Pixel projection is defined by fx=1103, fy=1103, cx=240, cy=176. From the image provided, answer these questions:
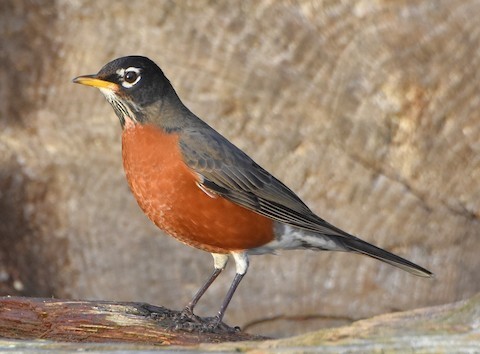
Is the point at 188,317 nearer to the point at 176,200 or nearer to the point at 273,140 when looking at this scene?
the point at 176,200

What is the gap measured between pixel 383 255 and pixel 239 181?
2.53ft

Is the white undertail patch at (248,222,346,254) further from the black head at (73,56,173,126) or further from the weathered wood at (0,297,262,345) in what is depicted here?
the black head at (73,56,173,126)

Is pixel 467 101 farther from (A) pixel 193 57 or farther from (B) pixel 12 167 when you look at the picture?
(B) pixel 12 167

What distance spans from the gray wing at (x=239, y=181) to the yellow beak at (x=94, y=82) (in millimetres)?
392

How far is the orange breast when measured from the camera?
4.89m

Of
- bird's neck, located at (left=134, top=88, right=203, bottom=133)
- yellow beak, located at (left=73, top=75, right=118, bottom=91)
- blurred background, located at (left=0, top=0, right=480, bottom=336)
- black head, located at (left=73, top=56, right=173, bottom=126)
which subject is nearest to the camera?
yellow beak, located at (left=73, top=75, right=118, bottom=91)

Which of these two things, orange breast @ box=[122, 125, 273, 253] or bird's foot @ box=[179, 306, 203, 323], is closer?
bird's foot @ box=[179, 306, 203, 323]

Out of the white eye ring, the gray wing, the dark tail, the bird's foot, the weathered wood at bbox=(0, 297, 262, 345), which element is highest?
the white eye ring

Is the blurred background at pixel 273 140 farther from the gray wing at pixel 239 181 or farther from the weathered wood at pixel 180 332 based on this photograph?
the weathered wood at pixel 180 332

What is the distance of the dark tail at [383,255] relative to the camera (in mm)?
5227

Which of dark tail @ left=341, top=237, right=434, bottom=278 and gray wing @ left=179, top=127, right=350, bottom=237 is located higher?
gray wing @ left=179, top=127, right=350, bottom=237

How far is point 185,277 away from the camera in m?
6.94

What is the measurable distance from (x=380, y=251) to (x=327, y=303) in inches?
65.9

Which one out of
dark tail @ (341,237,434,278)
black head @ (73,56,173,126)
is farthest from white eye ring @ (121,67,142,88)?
dark tail @ (341,237,434,278)
